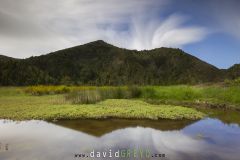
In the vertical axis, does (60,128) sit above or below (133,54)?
below

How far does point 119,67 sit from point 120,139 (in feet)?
216

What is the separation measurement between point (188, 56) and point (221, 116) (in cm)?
6539

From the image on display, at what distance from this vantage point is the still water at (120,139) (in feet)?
29.3

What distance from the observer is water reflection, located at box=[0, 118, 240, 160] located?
896cm

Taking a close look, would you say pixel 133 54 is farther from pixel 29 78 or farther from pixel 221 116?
pixel 221 116

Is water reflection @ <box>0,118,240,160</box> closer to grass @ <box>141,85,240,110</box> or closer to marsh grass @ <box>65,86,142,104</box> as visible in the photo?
marsh grass @ <box>65,86,142,104</box>

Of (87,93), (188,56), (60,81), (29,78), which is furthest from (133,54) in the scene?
(87,93)

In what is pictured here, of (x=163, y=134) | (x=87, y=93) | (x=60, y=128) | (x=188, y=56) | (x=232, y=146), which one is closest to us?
(x=232, y=146)

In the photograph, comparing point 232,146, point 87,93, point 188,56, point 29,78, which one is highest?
point 188,56

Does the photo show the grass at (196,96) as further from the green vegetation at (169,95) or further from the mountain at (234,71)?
the mountain at (234,71)

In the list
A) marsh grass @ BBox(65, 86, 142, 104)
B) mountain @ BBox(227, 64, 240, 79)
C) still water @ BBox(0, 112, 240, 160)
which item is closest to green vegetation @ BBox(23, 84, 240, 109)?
marsh grass @ BBox(65, 86, 142, 104)

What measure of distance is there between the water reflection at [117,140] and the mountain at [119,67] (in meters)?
46.7

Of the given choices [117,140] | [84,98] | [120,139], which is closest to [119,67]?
[84,98]

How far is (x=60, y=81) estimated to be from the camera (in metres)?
63.3
